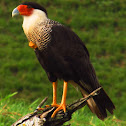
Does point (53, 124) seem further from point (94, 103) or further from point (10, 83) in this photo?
point (10, 83)

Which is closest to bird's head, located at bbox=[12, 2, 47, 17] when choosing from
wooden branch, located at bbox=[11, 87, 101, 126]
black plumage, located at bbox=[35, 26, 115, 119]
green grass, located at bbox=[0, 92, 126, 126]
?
black plumage, located at bbox=[35, 26, 115, 119]

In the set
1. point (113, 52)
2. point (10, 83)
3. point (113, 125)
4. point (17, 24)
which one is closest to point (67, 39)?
point (113, 125)

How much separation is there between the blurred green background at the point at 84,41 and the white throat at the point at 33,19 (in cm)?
294

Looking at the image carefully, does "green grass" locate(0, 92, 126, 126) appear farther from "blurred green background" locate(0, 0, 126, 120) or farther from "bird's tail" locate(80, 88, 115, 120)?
"blurred green background" locate(0, 0, 126, 120)

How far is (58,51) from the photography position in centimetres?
324

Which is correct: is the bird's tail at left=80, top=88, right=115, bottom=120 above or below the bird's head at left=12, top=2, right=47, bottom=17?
below

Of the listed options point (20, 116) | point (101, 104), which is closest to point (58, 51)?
point (101, 104)

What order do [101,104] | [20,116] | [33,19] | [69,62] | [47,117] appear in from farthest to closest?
1. [20,116]
2. [101,104]
3. [69,62]
4. [47,117]
5. [33,19]

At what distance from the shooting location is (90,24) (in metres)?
8.57

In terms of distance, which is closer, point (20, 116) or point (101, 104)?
point (101, 104)

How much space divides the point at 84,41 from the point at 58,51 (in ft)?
15.9

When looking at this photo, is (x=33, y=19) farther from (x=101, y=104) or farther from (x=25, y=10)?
(x=101, y=104)

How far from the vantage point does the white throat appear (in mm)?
3103

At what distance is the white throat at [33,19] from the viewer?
3103mm
